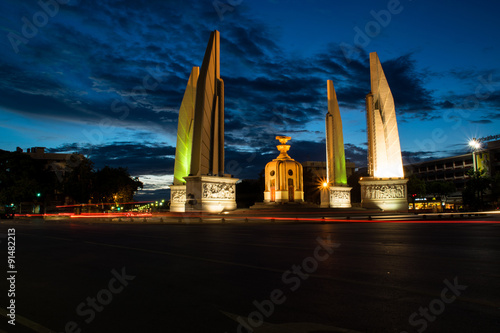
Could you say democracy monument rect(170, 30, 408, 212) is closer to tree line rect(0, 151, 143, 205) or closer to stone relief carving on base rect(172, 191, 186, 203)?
stone relief carving on base rect(172, 191, 186, 203)

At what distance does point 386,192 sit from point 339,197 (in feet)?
19.9

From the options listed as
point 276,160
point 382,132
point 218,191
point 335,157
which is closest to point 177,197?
point 218,191

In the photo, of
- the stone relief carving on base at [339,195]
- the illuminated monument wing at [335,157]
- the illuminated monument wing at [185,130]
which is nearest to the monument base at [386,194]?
the stone relief carving on base at [339,195]

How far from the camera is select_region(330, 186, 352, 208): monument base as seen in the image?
42344 mm

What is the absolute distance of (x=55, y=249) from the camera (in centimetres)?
955

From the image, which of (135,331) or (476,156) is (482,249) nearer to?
(135,331)

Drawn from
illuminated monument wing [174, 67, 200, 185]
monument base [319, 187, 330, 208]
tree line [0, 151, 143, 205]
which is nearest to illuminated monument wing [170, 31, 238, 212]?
illuminated monument wing [174, 67, 200, 185]

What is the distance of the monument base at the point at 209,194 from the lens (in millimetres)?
31641

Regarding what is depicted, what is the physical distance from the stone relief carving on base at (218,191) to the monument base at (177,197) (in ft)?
19.0

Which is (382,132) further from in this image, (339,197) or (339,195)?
(339,197)

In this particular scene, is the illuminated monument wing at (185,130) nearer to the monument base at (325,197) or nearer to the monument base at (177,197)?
the monument base at (177,197)

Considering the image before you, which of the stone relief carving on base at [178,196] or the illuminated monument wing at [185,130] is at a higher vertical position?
the illuminated monument wing at [185,130]

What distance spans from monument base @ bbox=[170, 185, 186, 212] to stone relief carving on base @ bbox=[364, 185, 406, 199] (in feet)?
62.0

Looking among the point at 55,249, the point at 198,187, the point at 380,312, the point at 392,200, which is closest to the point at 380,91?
the point at 392,200
